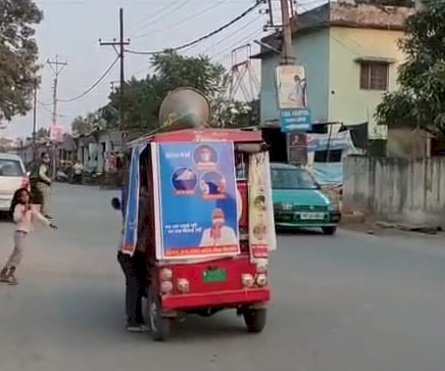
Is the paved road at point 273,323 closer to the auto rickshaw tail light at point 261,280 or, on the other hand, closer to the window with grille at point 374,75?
the auto rickshaw tail light at point 261,280

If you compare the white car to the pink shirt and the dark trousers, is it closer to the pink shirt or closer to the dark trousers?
the pink shirt

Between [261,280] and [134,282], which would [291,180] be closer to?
[134,282]

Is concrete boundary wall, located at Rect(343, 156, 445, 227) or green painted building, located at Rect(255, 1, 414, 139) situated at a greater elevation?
green painted building, located at Rect(255, 1, 414, 139)

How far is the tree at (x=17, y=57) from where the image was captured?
156 feet

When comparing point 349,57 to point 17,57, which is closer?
point 349,57

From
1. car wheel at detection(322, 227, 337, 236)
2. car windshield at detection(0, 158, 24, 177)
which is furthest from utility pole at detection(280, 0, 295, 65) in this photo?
car windshield at detection(0, 158, 24, 177)

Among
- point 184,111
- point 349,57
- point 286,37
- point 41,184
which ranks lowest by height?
point 41,184

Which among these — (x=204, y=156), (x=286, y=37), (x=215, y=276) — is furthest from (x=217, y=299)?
(x=286, y=37)

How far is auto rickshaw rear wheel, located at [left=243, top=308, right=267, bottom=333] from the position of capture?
8.54 meters

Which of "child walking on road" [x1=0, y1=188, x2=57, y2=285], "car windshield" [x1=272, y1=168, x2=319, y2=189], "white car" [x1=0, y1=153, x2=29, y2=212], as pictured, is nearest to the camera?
"child walking on road" [x1=0, y1=188, x2=57, y2=285]

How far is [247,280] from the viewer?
8.35 meters

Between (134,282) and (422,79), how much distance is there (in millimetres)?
15820

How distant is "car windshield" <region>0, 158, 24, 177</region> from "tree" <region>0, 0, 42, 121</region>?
908 inches

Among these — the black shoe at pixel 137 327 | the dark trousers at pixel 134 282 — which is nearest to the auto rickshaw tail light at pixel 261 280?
the dark trousers at pixel 134 282
